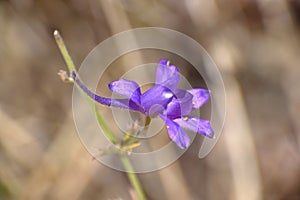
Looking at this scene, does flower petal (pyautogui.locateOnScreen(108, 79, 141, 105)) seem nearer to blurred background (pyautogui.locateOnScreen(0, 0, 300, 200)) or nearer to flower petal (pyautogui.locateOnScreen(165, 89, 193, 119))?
flower petal (pyautogui.locateOnScreen(165, 89, 193, 119))

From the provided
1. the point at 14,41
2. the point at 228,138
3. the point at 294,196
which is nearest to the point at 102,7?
the point at 14,41

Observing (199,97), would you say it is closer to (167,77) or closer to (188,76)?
(167,77)

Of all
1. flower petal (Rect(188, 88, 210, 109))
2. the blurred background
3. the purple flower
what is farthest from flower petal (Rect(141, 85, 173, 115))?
the blurred background

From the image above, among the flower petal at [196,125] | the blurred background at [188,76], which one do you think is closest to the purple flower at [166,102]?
the flower petal at [196,125]

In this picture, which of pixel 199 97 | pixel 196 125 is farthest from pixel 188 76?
pixel 196 125

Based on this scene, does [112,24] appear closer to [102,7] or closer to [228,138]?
[102,7]
